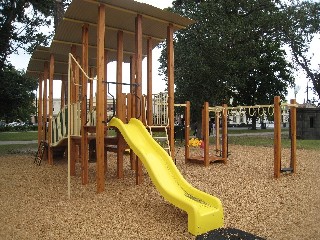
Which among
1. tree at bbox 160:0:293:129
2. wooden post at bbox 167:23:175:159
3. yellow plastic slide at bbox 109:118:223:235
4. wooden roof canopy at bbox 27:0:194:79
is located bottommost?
yellow plastic slide at bbox 109:118:223:235

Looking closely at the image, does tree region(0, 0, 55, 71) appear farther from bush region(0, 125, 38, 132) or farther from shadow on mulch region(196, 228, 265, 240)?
bush region(0, 125, 38, 132)

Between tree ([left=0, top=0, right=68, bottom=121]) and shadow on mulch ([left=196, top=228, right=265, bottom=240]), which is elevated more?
tree ([left=0, top=0, right=68, bottom=121])

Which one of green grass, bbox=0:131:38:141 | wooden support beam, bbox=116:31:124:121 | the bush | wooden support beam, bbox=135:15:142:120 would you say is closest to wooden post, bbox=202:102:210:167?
wooden support beam, bbox=116:31:124:121

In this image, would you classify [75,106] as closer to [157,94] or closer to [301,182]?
[157,94]

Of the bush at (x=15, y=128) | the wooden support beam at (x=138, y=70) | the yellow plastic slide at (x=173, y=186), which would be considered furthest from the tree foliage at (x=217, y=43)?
the bush at (x=15, y=128)

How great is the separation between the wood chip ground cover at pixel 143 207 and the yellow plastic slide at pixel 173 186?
1.04ft

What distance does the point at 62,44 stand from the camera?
1090 cm

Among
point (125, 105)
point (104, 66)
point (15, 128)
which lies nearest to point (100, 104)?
point (125, 105)

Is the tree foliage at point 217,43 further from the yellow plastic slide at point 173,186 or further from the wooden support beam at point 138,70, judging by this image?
the yellow plastic slide at point 173,186

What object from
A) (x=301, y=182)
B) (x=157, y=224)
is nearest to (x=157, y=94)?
(x=301, y=182)

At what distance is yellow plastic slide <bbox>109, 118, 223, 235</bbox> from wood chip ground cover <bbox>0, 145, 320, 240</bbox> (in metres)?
0.32

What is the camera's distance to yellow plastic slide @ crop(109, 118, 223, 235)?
502cm

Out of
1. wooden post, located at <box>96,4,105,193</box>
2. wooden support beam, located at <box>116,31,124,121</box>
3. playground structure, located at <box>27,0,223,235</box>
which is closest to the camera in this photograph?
playground structure, located at <box>27,0,223,235</box>

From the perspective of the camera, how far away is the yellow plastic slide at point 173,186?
16.5ft
